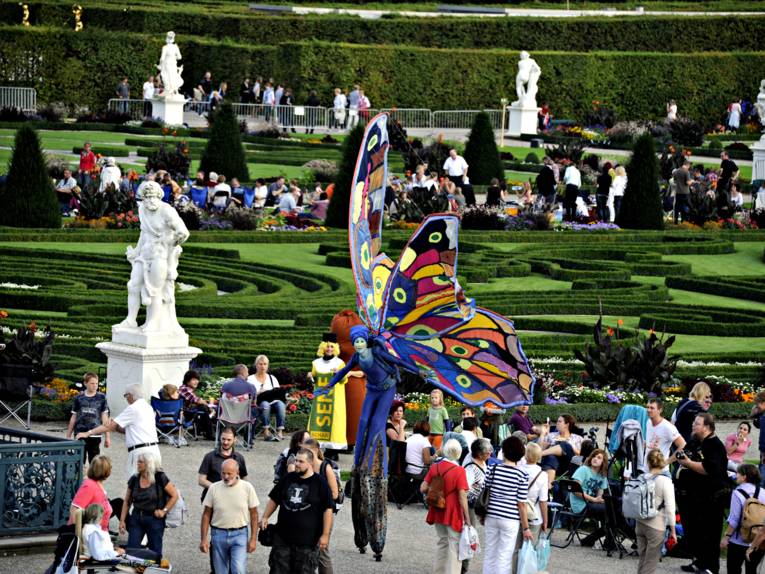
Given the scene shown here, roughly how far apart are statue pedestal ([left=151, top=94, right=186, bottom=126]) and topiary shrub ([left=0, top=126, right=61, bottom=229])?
65.0ft

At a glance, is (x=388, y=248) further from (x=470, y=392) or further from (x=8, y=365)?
(x=470, y=392)

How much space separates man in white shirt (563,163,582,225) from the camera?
37.9 metres

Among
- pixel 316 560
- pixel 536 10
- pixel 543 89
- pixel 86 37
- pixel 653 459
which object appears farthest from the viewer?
pixel 536 10

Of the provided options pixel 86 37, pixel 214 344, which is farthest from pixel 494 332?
pixel 86 37

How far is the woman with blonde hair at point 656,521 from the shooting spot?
47.0 feet

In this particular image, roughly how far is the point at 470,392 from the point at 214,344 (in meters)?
8.86

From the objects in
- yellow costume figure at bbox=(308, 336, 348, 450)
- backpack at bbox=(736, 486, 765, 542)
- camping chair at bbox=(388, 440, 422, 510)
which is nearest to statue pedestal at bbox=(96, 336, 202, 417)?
yellow costume figure at bbox=(308, 336, 348, 450)

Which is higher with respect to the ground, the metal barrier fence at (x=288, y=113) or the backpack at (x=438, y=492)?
the metal barrier fence at (x=288, y=113)

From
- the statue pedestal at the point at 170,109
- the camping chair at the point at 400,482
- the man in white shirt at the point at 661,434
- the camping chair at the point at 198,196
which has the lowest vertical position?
the camping chair at the point at 400,482

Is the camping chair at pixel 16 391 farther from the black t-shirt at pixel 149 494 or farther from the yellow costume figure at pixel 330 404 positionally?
the black t-shirt at pixel 149 494

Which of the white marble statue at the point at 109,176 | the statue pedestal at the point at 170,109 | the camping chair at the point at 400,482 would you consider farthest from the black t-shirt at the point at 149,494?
the statue pedestal at the point at 170,109

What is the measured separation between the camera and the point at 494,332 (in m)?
15.1

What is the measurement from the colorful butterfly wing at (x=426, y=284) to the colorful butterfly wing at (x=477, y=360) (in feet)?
0.45

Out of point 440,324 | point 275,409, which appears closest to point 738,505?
point 440,324
